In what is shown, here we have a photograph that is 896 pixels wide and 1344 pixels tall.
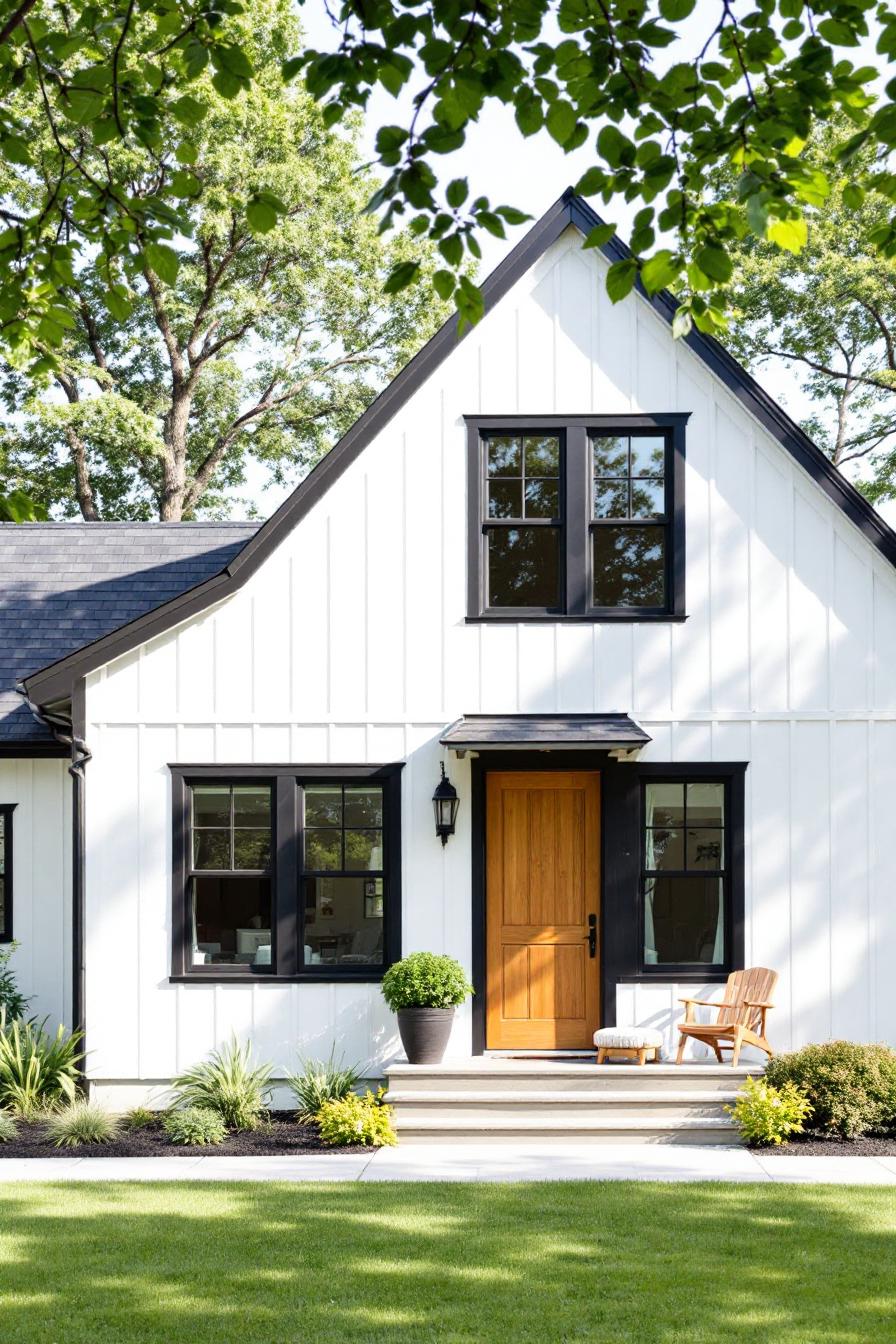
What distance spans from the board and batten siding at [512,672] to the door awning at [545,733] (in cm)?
16

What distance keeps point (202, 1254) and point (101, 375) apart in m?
20.6

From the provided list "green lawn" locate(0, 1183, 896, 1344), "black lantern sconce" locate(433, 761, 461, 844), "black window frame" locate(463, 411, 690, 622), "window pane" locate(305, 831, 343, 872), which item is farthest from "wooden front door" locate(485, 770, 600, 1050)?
Result: "green lawn" locate(0, 1183, 896, 1344)

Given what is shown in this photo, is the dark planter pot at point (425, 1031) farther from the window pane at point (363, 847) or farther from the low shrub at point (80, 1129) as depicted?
the low shrub at point (80, 1129)

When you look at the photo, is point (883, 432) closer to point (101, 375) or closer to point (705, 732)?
point (101, 375)

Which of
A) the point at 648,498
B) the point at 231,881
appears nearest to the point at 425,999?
the point at 231,881

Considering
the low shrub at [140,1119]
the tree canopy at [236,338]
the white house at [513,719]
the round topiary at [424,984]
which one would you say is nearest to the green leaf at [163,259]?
the white house at [513,719]

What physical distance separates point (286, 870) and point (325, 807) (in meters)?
0.64

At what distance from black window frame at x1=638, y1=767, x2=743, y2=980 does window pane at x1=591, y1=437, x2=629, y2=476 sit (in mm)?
2683

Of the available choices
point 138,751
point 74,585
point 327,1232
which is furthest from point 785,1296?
point 74,585

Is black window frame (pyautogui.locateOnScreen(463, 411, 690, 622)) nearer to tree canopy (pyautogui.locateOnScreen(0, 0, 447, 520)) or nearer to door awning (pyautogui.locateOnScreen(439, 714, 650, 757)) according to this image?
door awning (pyautogui.locateOnScreen(439, 714, 650, 757))

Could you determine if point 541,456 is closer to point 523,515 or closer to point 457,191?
point 523,515

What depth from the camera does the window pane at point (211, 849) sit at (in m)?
12.1

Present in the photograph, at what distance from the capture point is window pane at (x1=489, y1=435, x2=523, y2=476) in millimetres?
12281

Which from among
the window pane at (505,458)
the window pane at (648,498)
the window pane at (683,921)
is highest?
the window pane at (505,458)
